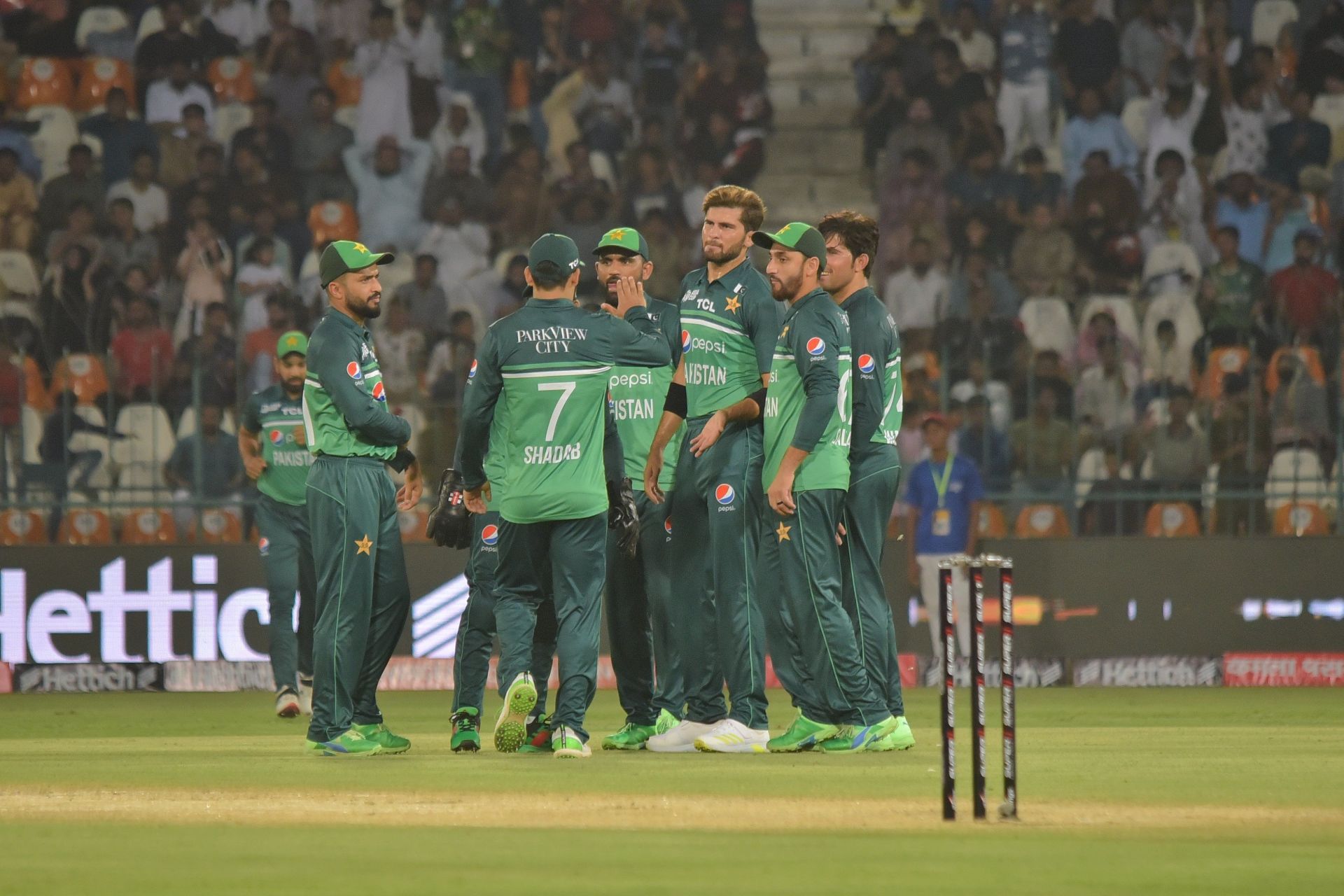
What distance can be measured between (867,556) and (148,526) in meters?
8.65

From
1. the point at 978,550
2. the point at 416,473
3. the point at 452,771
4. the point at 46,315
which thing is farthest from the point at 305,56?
the point at 452,771

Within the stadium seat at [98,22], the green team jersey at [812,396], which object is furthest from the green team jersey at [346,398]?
the stadium seat at [98,22]

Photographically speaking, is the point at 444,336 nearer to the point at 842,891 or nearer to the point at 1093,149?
the point at 1093,149

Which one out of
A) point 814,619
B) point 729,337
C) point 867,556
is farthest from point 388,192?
point 814,619

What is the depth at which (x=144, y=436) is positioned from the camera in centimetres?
1741

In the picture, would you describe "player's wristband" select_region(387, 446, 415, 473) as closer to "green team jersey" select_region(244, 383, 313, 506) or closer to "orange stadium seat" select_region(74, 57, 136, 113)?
"green team jersey" select_region(244, 383, 313, 506)

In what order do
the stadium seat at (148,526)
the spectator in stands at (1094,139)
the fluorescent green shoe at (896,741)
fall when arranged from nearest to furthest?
the fluorescent green shoe at (896,741)
the stadium seat at (148,526)
the spectator in stands at (1094,139)

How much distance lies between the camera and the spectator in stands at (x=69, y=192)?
68.7ft

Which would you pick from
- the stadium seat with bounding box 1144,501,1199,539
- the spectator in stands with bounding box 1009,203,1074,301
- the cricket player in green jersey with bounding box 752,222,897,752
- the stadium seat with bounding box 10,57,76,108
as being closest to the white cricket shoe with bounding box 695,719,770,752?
the cricket player in green jersey with bounding box 752,222,897,752

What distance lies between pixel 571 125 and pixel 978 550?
7.97 meters

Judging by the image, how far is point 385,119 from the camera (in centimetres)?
2203

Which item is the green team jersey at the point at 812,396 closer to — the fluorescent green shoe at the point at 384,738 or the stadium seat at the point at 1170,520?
the fluorescent green shoe at the point at 384,738

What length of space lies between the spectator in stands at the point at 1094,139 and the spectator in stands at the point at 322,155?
25.2ft

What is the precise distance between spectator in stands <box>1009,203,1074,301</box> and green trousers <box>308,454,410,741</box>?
454 inches
